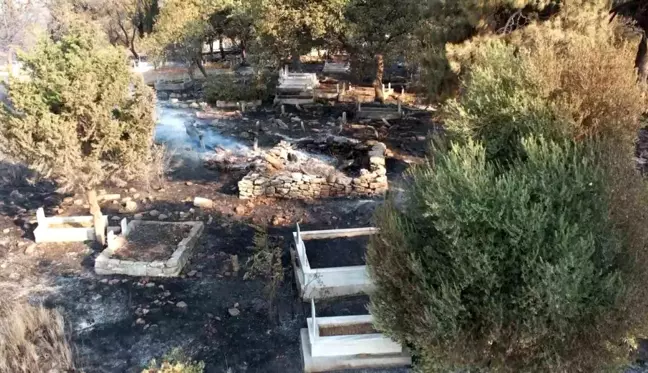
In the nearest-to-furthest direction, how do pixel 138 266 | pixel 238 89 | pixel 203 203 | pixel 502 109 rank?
pixel 502 109, pixel 138 266, pixel 203 203, pixel 238 89

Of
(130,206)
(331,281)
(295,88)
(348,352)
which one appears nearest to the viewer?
(348,352)

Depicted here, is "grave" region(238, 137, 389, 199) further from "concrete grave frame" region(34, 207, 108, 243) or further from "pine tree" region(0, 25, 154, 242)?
"pine tree" region(0, 25, 154, 242)

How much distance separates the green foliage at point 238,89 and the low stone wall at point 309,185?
11242 mm

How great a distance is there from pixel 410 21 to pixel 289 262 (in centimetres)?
1365

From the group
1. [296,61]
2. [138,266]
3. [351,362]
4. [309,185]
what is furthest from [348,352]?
[296,61]

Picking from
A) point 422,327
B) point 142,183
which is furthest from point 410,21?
point 422,327

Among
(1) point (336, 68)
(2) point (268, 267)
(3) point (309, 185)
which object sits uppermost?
(1) point (336, 68)

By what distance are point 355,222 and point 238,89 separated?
46.9ft

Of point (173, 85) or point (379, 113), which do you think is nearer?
point (379, 113)

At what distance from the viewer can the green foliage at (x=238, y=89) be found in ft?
79.3

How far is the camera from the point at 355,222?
12.1 metres

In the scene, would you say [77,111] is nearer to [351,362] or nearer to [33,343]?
[33,343]

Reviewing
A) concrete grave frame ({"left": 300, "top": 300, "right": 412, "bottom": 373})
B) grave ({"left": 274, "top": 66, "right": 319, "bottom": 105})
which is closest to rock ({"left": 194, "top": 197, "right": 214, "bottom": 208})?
concrete grave frame ({"left": 300, "top": 300, "right": 412, "bottom": 373})

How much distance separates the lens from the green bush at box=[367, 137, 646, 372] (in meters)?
5.10
